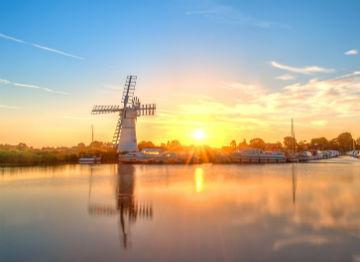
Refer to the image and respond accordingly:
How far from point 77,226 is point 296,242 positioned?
923 cm

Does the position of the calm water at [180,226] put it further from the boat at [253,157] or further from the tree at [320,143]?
the tree at [320,143]

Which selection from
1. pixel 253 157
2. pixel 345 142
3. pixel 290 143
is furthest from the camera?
pixel 345 142

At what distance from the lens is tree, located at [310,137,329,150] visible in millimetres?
175250

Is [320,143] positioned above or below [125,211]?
above

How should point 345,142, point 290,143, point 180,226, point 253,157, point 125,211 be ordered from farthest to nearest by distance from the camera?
point 345,142 < point 290,143 < point 253,157 < point 125,211 < point 180,226

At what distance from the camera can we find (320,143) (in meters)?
180

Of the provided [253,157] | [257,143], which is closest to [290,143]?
[257,143]

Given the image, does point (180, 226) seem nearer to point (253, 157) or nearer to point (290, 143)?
point (253, 157)

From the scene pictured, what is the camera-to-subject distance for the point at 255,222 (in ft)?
54.2

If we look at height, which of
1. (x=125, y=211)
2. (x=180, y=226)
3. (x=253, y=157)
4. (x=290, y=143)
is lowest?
(x=180, y=226)

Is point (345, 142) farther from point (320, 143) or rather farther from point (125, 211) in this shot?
point (125, 211)

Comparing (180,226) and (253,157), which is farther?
(253,157)

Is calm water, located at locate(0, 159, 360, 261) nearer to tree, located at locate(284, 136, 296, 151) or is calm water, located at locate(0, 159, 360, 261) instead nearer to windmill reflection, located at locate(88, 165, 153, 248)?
windmill reflection, located at locate(88, 165, 153, 248)

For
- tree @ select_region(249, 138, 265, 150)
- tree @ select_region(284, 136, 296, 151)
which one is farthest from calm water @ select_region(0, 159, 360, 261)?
tree @ select_region(249, 138, 265, 150)
